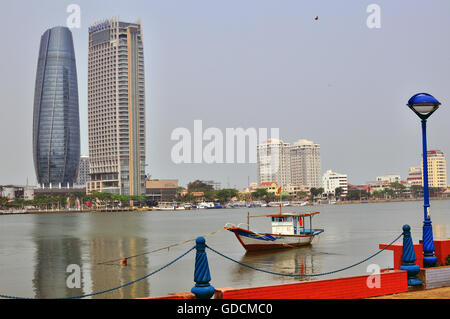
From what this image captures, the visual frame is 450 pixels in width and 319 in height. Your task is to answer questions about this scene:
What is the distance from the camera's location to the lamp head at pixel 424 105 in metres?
16.8

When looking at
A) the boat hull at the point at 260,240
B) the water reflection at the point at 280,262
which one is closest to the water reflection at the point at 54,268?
the water reflection at the point at 280,262

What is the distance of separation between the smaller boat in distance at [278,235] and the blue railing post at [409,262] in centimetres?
3288

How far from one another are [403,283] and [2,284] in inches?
1161

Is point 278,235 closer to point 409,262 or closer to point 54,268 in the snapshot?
point 54,268

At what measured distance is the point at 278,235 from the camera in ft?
163

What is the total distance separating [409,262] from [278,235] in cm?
→ 3533

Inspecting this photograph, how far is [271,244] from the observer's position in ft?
163

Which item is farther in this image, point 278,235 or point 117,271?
point 278,235

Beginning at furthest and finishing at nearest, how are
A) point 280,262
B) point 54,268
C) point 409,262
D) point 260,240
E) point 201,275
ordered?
point 260,240
point 54,268
point 280,262
point 409,262
point 201,275

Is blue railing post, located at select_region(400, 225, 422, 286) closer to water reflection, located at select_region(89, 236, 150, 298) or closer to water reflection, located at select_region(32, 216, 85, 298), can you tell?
water reflection, located at select_region(89, 236, 150, 298)

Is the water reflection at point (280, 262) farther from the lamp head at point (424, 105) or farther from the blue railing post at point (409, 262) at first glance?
the blue railing post at point (409, 262)

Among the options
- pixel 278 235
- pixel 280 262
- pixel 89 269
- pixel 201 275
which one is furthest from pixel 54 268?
pixel 201 275

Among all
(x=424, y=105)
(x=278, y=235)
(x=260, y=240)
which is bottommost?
(x=260, y=240)
